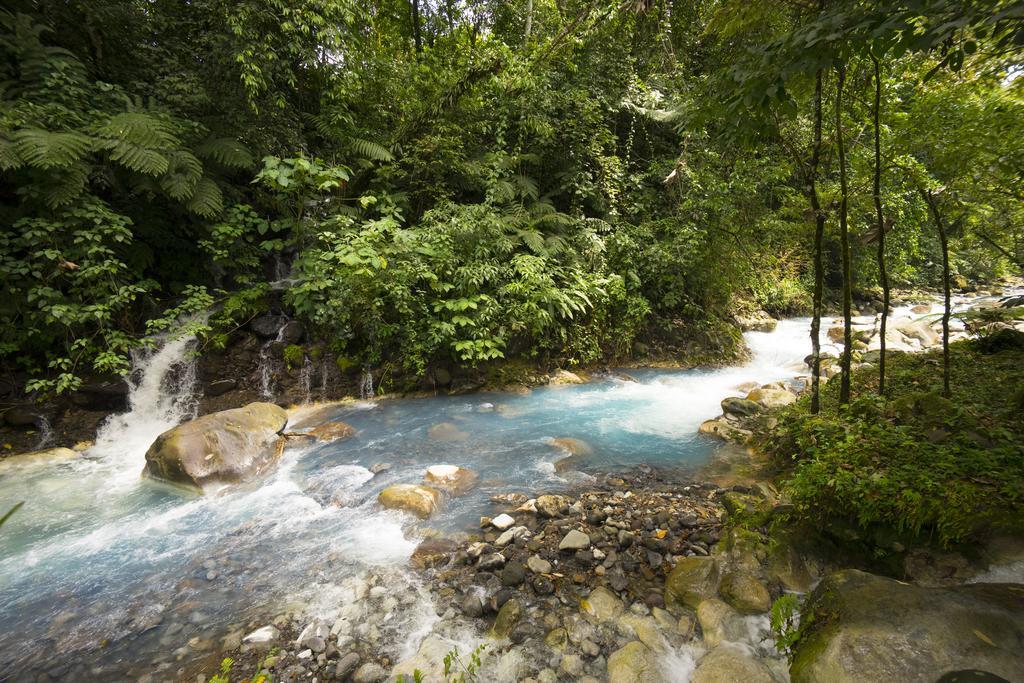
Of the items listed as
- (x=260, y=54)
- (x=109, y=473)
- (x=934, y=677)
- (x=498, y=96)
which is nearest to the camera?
(x=934, y=677)

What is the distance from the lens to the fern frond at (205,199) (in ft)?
18.6

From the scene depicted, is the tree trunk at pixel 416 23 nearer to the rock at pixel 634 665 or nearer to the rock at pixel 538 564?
the rock at pixel 538 564

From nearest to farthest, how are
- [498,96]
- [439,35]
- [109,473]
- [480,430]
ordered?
[109,473] < [480,430] < [498,96] < [439,35]

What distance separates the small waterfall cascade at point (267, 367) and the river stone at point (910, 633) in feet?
22.1

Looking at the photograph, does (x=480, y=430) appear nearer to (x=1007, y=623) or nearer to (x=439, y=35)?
(x=1007, y=623)

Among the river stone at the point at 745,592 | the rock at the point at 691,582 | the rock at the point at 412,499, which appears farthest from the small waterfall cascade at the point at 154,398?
the river stone at the point at 745,592

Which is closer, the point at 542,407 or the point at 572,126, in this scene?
the point at 542,407

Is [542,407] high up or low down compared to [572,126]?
down

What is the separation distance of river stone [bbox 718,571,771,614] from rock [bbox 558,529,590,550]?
87cm

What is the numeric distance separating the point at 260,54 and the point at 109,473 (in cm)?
600

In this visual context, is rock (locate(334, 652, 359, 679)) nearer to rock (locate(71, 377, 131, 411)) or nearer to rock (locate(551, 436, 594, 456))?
rock (locate(551, 436, 594, 456))

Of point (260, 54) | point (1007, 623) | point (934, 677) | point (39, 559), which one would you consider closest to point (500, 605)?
point (934, 677)

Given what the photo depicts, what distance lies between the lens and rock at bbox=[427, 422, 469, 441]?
5.33 m

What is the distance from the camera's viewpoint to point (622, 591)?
2637 millimetres
